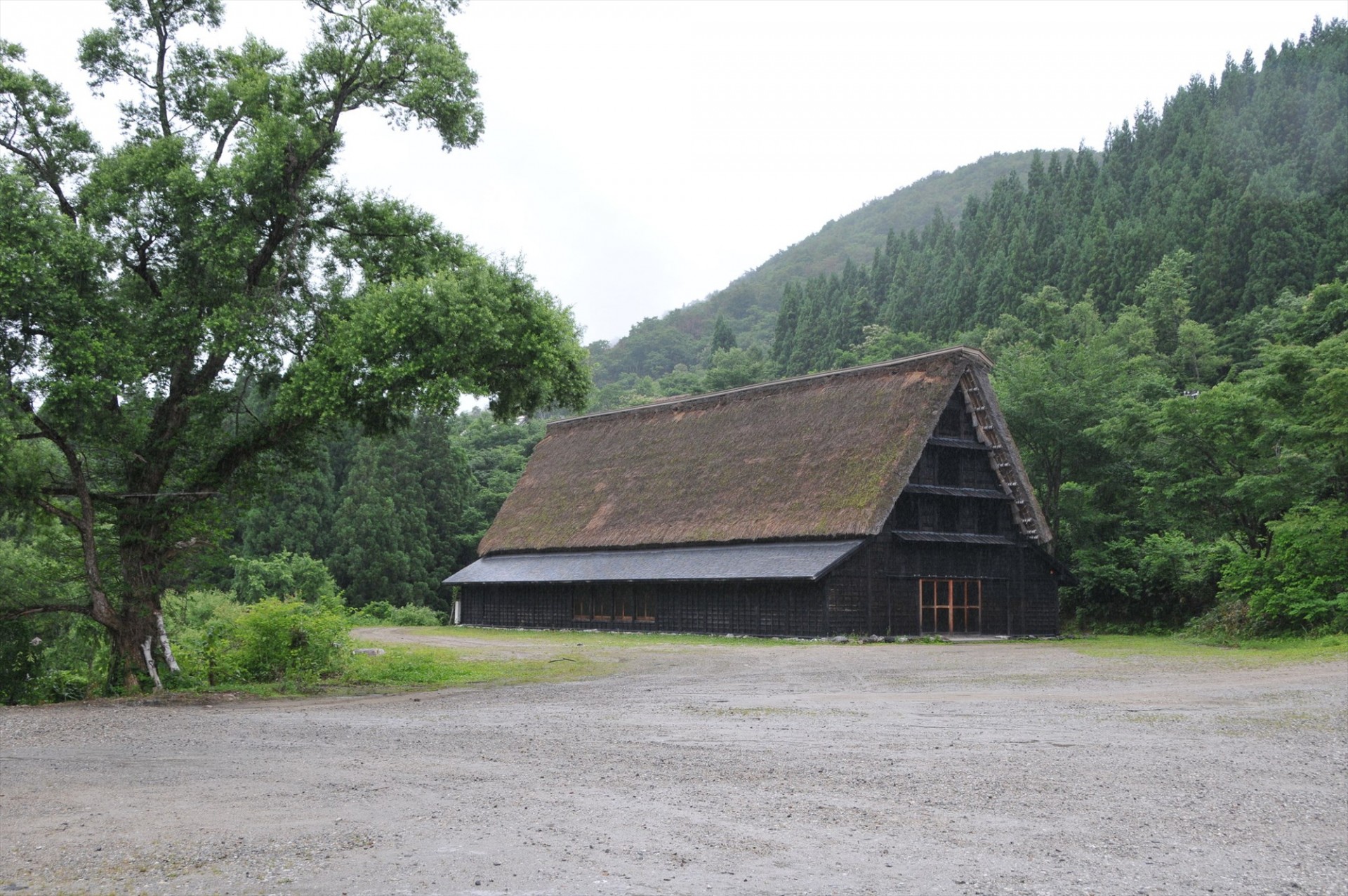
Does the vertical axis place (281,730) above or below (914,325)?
below

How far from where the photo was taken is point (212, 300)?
1488 centimetres

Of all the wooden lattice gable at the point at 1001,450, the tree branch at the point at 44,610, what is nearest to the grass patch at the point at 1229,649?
the wooden lattice gable at the point at 1001,450

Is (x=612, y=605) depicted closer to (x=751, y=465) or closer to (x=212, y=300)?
(x=751, y=465)

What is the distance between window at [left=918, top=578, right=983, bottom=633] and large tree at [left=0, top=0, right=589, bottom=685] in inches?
682

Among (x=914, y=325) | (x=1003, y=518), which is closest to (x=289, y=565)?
(x=1003, y=518)

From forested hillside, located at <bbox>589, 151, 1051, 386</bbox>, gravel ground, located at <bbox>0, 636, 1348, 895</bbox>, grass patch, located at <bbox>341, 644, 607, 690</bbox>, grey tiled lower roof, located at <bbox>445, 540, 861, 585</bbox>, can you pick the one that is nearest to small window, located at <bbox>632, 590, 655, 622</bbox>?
grey tiled lower roof, located at <bbox>445, 540, 861, 585</bbox>

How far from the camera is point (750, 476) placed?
33250 millimetres

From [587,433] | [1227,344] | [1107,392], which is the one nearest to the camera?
[1107,392]

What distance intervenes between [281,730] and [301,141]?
8.52m

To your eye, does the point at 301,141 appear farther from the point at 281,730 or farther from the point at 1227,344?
the point at 1227,344

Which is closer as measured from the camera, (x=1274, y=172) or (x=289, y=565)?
(x=289, y=565)

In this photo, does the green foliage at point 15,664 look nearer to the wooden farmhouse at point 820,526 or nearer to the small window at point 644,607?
the wooden farmhouse at point 820,526

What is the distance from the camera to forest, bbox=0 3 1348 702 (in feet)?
46.7

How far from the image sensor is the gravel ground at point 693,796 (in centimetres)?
510
